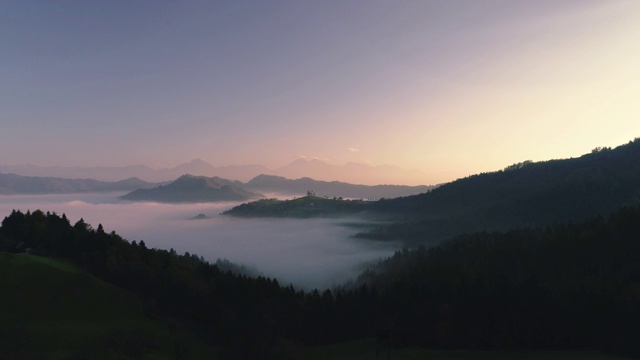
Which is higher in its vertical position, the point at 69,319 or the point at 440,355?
the point at 69,319

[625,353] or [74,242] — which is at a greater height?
[74,242]

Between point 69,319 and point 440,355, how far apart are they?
96.4m

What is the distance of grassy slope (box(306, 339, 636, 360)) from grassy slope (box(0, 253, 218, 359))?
122 ft

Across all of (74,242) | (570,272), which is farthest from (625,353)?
(74,242)

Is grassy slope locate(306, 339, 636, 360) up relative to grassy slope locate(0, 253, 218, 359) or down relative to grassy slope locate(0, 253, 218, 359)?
down

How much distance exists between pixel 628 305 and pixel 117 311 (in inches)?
5507

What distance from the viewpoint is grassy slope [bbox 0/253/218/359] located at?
99.8 m

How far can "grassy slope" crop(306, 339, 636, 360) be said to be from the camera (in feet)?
303

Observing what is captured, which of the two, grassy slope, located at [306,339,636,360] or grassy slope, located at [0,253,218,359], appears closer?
grassy slope, located at [306,339,636,360]

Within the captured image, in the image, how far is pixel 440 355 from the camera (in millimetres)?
99875

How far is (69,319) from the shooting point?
115 meters

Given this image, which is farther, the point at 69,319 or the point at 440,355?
the point at 69,319

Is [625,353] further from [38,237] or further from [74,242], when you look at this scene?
[38,237]

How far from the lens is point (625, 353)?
100 m
